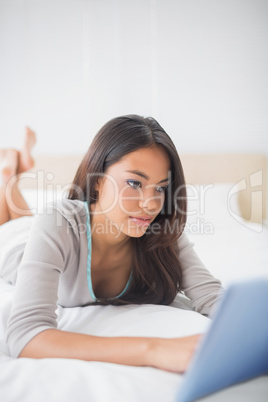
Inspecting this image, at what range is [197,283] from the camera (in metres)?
1.15

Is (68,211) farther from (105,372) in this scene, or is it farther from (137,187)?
(105,372)

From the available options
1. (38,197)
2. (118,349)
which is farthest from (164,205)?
(38,197)

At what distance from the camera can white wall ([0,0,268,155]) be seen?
108 inches

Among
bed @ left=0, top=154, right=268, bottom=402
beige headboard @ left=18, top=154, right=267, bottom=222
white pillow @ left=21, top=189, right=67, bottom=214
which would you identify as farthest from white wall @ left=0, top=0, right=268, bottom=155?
bed @ left=0, top=154, right=268, bottom=402

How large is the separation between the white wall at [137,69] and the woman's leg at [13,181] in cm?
77

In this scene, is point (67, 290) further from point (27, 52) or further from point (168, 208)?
point (27, 52)

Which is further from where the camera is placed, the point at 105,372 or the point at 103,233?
the point at 103,233

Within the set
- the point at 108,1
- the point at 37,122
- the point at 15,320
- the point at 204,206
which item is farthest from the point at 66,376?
the point at 108,1

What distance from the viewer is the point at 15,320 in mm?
790

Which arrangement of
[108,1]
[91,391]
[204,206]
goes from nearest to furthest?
[91,391] < [204,206] < [108,1]

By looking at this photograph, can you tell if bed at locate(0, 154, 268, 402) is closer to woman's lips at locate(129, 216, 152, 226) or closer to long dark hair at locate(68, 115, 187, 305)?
long dark hair at locate(68, 115, 187, 305)

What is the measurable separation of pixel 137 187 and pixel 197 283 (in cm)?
37

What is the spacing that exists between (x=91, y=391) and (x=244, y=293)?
319 mm

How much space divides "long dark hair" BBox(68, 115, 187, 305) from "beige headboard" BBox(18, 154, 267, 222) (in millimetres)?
1685
